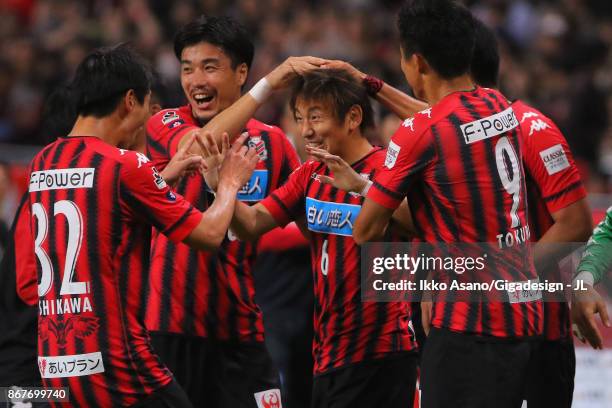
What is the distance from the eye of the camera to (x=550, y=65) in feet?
49.1

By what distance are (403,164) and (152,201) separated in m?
1.15

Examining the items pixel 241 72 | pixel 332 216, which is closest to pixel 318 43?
pixel 241 72

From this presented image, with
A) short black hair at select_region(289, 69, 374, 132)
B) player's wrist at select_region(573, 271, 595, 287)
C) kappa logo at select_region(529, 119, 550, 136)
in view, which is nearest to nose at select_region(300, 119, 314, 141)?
short black hair at select_region(289, 69, 374, 132)

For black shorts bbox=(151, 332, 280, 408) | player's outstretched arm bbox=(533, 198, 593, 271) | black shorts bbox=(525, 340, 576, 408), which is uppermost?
player's outstretched arm bbox=(533, 198, 593, 271)

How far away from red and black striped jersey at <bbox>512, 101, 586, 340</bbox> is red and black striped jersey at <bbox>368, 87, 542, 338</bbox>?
634 mm

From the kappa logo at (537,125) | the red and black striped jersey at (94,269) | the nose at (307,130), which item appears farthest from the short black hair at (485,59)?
the red and black striped jersey at (94,269)

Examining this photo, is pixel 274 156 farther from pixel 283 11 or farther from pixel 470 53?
pixel 283 11

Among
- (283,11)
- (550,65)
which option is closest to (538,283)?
(550,65)

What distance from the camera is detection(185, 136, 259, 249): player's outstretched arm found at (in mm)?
5277

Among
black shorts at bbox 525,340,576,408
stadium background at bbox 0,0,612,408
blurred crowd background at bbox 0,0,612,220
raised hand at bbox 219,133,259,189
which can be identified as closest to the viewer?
raised hand at bbox 219,133,259,189

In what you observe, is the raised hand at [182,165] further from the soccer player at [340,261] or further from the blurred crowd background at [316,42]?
the blurred crowd background at [316,42]

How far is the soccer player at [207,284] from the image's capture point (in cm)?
620

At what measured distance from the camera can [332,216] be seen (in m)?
5.85

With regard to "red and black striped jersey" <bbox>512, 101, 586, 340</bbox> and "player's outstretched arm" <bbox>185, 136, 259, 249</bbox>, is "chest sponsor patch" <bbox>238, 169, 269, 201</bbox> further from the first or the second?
"red and black striped jersey" <bbox>512, 101, 586, 340</bbox>
